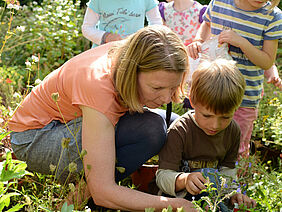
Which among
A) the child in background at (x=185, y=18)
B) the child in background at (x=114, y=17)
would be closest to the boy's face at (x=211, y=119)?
the child in background at (x=114, y=17)

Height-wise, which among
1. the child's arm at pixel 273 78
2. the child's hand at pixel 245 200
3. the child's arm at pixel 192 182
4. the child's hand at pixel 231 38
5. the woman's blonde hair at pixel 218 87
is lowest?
the child's hand at pixel 245 200

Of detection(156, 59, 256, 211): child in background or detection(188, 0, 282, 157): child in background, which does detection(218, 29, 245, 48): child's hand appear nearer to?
detection(188, 0, 282, 157): child in background

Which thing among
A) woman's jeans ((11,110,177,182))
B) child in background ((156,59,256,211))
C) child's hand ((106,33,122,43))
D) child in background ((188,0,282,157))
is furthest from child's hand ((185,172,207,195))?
child's hand ((106,33,122,43))

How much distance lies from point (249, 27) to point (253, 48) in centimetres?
19

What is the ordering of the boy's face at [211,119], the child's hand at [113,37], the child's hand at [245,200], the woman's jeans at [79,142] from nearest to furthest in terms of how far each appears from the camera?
the child's hand at [245,200] → the boy's face at [211,119] → the woman's jeans at [79,142] → the child's hand at [113,37]

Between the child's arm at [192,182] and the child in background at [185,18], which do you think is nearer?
the child's arm at [192,182]

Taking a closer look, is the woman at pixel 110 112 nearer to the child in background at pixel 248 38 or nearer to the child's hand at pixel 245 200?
the child's hand at pixel 245 200

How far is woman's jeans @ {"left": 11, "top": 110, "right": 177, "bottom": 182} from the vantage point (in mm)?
2188

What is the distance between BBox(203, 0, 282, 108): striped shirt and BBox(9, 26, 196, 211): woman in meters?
0.91

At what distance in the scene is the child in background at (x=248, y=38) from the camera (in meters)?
2.67

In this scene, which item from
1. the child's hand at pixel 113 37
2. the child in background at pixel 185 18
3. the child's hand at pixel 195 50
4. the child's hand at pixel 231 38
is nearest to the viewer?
the child's hand at pixel 231 38

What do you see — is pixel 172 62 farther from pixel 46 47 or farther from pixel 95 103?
pixel 46 47

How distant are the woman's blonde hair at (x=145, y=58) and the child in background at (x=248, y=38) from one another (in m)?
0.84

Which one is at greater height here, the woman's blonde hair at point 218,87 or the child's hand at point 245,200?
the woman's blonde hair at point 218,87
